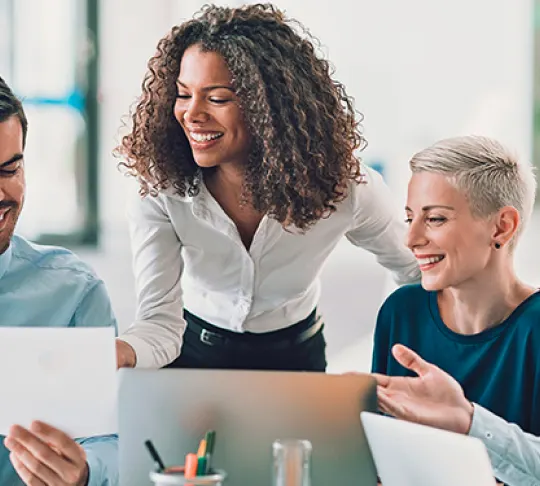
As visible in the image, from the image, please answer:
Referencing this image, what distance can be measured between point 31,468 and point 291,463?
344 mm

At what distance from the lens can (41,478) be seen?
43.9 inches

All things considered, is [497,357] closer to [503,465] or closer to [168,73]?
[503,465]

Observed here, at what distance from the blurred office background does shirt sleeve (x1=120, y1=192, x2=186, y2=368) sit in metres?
1.55

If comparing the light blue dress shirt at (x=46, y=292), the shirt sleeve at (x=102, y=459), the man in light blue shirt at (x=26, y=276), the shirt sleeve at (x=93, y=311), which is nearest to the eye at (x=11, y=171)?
the man in light blue shirt at (x=26, y=276)

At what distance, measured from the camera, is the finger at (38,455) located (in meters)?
1.09

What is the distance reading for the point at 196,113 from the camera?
5.77 ft

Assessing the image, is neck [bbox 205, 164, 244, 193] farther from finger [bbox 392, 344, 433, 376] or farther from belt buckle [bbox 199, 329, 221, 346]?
finger [bbox 392, 344, 433, 376]

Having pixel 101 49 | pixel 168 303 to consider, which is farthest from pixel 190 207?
pixel 101 49

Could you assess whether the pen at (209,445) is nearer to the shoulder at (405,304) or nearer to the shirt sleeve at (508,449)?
the shirt sleeve at (508,449)

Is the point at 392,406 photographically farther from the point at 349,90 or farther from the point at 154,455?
the point at 349,90

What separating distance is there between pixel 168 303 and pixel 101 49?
1814mm

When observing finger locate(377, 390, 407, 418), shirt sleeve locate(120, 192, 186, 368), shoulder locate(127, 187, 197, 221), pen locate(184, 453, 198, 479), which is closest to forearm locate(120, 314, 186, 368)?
shirt sleeve locate(120, 192, 186, 368)

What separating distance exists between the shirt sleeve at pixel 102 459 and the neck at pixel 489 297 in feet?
2.11

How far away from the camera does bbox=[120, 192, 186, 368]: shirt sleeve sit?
6.09 feet
